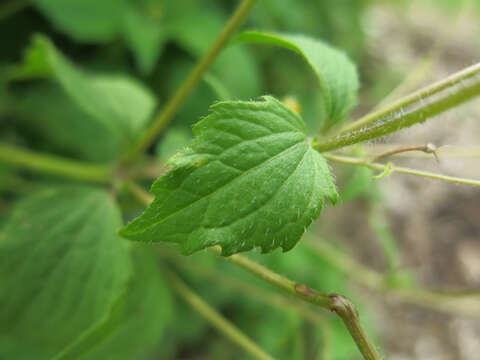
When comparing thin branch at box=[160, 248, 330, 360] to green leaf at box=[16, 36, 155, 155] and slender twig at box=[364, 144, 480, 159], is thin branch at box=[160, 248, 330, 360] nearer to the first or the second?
green leaf at box=[16, 36, 155, 155]

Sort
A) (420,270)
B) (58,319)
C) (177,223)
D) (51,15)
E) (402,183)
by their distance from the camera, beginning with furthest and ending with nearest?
(402,183) → (420,270) → (51,15) → (58,319) → (177,223)

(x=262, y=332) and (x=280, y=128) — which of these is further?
(x=262, y=332)

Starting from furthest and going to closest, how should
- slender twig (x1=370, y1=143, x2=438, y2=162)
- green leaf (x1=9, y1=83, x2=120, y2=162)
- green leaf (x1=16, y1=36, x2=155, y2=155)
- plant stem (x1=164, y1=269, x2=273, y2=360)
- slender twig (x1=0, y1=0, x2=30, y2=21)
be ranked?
green leaf (x1=9, y1=83, x2=120, y2=162), slender twig (x1=0, y1=0, x2=30, y2=21), green leaf (x1=16, y1=36, x2=155, y2=155), plant stem (x1=164, y1=269, x2=273, y2=360), slender twig (x1=370, y1=143, x2=438, y2=162)

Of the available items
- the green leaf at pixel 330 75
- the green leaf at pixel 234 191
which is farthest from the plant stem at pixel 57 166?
the green leaf at pixel 234 191

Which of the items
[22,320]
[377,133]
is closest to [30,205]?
[22,320]

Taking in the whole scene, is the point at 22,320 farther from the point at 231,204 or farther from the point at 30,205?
the point at 231,204

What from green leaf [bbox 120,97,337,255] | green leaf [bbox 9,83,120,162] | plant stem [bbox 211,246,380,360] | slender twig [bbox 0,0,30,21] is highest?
slender twig [bbox 0,0,30,21]

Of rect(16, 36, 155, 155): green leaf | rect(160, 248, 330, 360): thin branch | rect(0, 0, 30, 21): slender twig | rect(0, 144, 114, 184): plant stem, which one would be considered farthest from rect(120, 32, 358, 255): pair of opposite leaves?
rect(0, 0, 30, 21): slender twig

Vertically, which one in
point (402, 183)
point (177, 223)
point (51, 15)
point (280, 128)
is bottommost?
point (177, 223)
